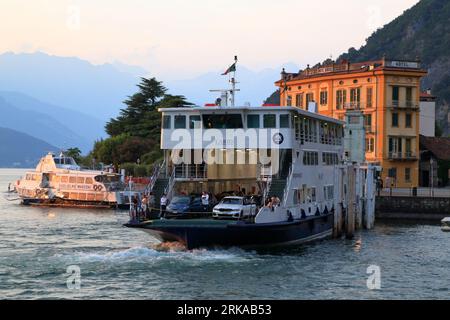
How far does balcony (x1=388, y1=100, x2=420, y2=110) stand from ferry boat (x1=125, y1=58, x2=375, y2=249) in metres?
40.8

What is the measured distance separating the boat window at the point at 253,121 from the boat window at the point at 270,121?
0.45m

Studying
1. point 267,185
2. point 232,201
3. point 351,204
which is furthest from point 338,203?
point 232,201

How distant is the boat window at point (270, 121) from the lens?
37.3 meters

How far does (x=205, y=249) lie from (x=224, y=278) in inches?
195

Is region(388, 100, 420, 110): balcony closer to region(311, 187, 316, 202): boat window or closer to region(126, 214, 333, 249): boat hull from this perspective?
region(311, 187, 316, 202): boat window

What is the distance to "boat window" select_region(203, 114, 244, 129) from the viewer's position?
37438 millimetres

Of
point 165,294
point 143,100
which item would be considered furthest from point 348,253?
point 143,100

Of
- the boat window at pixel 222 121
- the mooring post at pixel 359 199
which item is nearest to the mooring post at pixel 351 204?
the mooring post at pixel 359 199

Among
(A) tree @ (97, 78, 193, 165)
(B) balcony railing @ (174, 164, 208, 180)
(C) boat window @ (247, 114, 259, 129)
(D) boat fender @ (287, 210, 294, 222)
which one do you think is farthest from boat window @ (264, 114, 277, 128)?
(A) tree @ (97, 78, 193, 165)

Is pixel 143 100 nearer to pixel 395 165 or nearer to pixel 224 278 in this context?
pixel 395 165

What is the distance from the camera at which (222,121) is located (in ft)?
123

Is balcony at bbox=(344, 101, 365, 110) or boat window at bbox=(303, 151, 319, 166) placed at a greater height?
balcony at bbox=(344, 101, 365, 110)

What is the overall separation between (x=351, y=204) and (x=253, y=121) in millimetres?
12348

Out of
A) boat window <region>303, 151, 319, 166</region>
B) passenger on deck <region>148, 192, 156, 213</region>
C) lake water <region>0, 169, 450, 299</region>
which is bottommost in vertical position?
lake water <region>0, 169, 450, 299</region>
